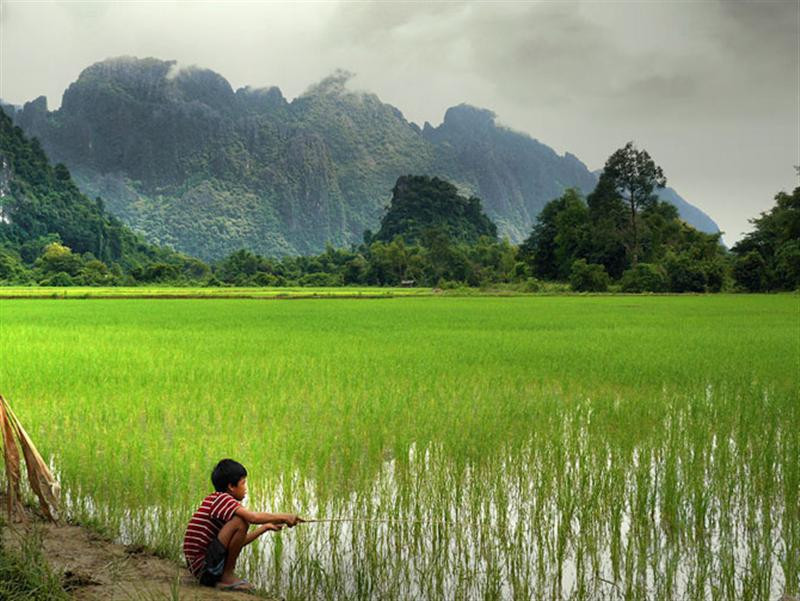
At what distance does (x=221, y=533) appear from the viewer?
7.91ft

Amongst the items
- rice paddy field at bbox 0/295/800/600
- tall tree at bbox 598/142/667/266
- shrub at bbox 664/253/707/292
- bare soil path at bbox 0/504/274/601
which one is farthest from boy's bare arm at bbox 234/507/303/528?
tall tree at bbox 598/142/667/266

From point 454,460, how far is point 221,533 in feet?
6.70

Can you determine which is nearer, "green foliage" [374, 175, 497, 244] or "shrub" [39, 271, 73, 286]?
"shrub" [39, 271, 73, 286]

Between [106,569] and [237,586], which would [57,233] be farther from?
[237,586]

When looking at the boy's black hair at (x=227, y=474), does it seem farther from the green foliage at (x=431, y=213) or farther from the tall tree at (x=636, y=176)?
the green foliage at (x=431, y=213)

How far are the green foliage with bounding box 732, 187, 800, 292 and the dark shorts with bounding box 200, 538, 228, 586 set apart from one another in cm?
3402

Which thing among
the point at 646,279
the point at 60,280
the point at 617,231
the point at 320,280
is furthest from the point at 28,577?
the point at 320,280

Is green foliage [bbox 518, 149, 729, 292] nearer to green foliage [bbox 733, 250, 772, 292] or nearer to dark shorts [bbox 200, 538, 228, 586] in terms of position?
green foliage [bbox 733, 250, 772, 292]

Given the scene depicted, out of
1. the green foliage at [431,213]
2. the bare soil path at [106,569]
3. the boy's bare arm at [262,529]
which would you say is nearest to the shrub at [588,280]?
the green foliage at [431,213]

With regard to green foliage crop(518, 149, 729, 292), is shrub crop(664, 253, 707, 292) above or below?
below

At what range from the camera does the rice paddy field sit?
2787 mm

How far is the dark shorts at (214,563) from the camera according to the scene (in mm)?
2414

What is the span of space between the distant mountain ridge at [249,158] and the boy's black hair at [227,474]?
87.1 meters

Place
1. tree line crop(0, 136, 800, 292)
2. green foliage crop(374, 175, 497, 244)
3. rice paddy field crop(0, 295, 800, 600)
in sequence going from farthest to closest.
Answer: green foliage crop(374, 175, 497, 244) < tree line crop(0, 136, 800, 292) < rice paddy field crop(0, 295, 800, 600)
